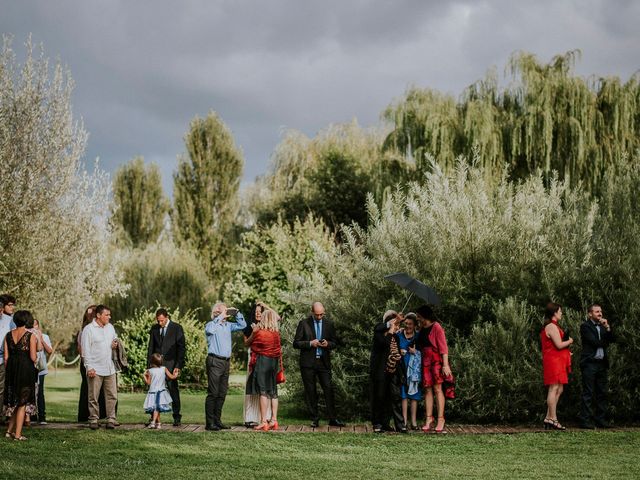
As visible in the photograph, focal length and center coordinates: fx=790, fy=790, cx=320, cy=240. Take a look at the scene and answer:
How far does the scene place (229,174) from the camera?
45.4 meters

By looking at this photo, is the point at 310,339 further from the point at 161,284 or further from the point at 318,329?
the point at 161,284

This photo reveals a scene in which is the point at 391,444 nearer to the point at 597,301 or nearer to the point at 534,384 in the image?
the point at 534,384

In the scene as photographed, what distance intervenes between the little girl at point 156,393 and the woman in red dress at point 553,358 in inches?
243

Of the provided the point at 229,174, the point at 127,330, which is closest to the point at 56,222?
the point at 127,330

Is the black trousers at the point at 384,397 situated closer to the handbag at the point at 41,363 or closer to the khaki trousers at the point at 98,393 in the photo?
the khaki trousers at the point at 98,393

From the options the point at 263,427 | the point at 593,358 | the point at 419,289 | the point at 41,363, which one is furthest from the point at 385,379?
the point at 41,363

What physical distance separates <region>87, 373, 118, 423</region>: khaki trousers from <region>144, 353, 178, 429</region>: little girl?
55cm

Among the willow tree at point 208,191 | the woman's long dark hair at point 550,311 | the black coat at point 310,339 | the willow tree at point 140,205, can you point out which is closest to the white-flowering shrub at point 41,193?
the black coat at point 310,339

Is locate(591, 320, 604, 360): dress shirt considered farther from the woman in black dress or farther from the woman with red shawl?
the woman in black dress

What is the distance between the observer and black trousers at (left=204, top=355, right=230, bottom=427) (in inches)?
497

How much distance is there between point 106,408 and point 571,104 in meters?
17.1

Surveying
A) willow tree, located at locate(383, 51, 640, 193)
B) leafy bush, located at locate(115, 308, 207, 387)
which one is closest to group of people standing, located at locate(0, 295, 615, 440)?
willow tree, located at locate(383, 51, 640, 193)

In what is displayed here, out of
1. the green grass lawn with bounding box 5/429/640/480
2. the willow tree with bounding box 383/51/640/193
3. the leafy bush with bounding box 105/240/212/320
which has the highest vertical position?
the willow tree with bounding box 383/51/640/193

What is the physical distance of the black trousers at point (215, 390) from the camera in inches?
497
